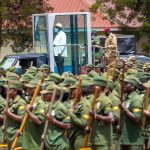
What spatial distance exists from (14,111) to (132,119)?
1.80 metres

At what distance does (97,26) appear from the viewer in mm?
41938

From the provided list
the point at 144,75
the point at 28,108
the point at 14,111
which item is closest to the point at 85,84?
the point at 28,108

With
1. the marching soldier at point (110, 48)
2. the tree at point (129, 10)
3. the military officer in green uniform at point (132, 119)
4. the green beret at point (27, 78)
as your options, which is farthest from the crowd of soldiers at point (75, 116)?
the tree at point (129, 10)

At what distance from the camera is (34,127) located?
1123cm

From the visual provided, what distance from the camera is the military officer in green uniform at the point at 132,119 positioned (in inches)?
458

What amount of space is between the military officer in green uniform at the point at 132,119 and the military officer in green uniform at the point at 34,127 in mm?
1351

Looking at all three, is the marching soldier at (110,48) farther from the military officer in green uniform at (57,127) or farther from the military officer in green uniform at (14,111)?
the military officer in green uniform at (57,127)

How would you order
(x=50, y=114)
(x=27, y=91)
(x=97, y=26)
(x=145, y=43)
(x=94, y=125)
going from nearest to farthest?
(x=50, y=114) < (x=94, y=125) < (x=27, y=91) < (x=145, y=43) < (x=97, y=26)

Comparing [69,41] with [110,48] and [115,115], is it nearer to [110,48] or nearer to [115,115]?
[110,48]

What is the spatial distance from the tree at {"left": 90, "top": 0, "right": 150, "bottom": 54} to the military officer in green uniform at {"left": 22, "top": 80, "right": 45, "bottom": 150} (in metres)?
23.1

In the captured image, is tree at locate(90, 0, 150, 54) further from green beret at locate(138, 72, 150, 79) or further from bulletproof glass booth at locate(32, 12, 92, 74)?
green beret at locate(138, 72, 150, 79)

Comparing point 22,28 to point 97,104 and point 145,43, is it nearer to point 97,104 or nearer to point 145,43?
point 145,43

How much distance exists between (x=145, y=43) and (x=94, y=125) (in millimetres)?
25440

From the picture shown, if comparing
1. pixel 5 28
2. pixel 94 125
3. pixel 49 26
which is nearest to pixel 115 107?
pixel 94 125
